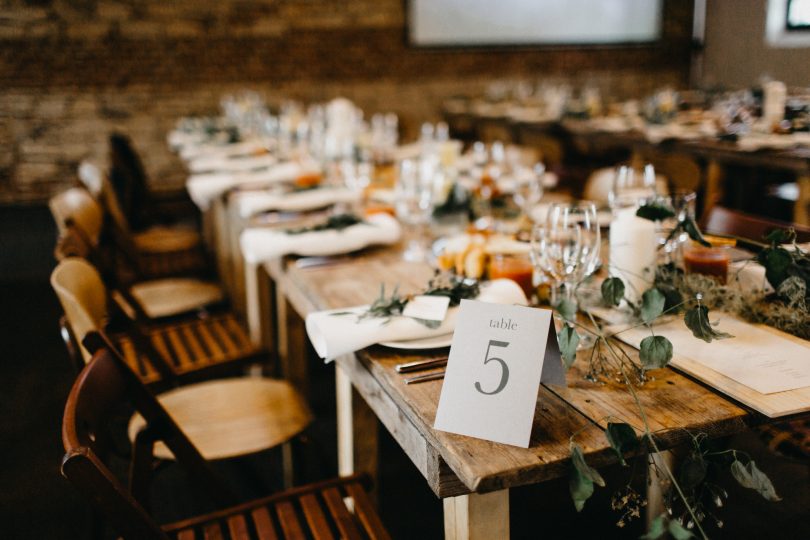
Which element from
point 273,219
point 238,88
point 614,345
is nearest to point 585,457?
point 614,345

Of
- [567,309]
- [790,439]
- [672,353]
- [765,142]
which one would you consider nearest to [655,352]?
[672,353]

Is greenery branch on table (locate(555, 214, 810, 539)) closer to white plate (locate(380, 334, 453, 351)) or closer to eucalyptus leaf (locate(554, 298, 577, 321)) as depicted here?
eucalyptus leaf (locate(554, 298, 577, 321))

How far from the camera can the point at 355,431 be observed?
190 centimetres

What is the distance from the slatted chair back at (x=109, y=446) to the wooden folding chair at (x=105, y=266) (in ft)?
2.74

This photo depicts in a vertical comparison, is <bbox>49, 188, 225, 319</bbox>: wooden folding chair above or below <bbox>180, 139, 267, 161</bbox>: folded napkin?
below

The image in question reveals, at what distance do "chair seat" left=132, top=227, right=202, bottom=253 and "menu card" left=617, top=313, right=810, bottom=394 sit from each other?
9.87 feet

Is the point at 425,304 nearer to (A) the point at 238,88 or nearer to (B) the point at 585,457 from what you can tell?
(B) the point at 585,457

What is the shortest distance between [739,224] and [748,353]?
42.6 inches

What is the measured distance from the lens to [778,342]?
4.53ft

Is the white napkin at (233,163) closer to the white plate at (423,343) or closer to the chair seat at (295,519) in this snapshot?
the chair seat at (295,519)

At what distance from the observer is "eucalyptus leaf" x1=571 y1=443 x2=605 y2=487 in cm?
100

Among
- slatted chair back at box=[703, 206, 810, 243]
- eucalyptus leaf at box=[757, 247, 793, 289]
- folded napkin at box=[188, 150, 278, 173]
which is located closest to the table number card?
eucalyptus leaf at box=[757, 247, 793, 289]

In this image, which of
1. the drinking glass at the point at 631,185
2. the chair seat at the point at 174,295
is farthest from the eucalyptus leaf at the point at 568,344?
the chair seat at the point at 174,295

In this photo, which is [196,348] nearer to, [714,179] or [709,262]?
→ [709,262]
